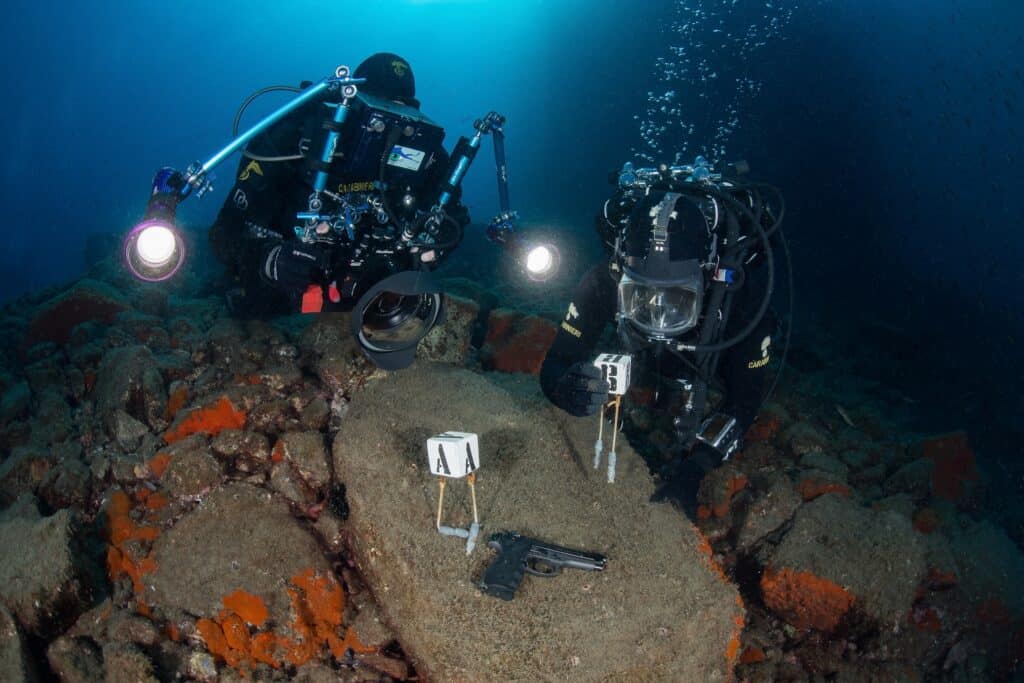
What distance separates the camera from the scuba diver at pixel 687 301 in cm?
353

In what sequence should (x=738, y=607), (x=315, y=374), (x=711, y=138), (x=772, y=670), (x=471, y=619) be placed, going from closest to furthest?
(x=471, y=619)
(x=738, y=607)
(x=772, y=670)
(x=315, y=374)
(x=711, y=138)

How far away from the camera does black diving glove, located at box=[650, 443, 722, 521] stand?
11.9ft

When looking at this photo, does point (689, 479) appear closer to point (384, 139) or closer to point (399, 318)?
point (399, 318)

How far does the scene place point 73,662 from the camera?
9.23 feet

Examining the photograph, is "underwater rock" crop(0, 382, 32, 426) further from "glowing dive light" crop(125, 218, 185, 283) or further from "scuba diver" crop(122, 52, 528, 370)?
"glowing dive light" crop(125, 218, 185, 283)

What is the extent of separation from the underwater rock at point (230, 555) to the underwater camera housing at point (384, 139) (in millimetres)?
2661

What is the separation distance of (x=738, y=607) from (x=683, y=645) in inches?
19.8

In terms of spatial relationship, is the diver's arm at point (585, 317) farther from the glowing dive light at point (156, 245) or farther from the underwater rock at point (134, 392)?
the underwater rock at point (134, 392)

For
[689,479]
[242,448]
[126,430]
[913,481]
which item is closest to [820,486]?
[913,481]

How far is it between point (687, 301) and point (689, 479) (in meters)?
1.32

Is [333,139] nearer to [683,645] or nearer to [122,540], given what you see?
[122,540]

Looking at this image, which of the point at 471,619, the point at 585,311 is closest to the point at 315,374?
the point at 585,311

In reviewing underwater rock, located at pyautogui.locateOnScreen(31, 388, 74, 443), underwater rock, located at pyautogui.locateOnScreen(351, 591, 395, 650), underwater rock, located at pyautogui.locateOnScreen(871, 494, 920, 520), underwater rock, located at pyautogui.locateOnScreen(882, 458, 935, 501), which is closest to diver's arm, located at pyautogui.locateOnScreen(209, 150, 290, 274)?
underwater rock, located at pyautogui.locateOnScreen(31, 388, 74, 443)

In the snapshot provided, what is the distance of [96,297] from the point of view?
602 centimetres
